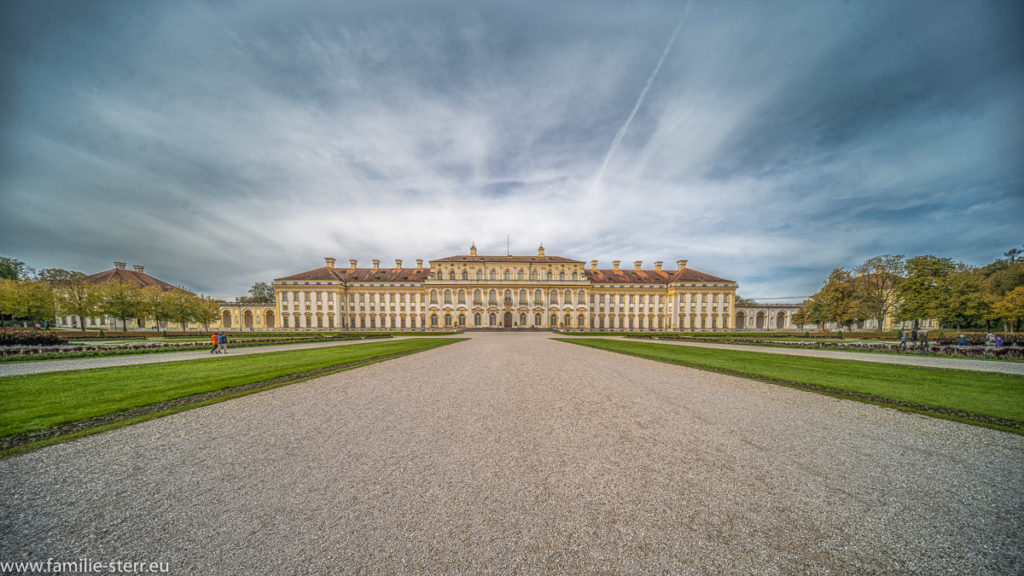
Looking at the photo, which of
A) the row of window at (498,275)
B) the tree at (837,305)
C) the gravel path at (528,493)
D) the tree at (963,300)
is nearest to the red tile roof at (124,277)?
the row of window at (498,275)

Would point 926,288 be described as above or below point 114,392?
above

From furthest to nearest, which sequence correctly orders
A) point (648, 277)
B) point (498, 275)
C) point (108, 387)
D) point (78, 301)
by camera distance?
point (648, 277)
point (498, 275)
point (78, 301)
point (108, 387)

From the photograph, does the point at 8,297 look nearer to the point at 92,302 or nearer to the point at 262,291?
Result: the point at 92,302

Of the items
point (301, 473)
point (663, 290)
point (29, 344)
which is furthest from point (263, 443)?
point (663, 290)

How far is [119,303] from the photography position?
2894 centimetres

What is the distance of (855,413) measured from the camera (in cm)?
639

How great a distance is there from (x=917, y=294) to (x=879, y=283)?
921 centimetres

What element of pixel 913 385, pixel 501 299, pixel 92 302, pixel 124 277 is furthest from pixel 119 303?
pixel 913 385

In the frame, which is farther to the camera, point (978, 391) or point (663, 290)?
point (663, 290)

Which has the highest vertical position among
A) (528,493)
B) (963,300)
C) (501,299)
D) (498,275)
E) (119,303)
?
(498,275)

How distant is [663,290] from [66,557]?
62836 mm

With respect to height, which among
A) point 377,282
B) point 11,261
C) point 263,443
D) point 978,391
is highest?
point 11,261

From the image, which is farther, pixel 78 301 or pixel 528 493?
pixel 78 301

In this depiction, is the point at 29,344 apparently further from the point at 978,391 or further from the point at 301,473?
the point at 978,391
